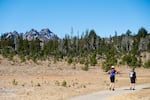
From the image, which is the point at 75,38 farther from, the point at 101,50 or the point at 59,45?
the point at 101,50

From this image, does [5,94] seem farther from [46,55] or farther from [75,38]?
[75,38]

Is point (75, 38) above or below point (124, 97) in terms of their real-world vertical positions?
above

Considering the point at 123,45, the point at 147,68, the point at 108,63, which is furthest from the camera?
the point at 123,45

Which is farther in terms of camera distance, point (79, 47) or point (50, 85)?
point (79, 47)

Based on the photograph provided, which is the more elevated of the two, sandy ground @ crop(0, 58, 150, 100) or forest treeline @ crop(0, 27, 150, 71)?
forest treeline @ crop(0, 27, 150, 71)

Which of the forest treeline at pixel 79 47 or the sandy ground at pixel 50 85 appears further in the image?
the forest treeline at pixel 79 47

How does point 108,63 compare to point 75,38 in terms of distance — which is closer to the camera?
point 108,63

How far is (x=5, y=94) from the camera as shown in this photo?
2331cm

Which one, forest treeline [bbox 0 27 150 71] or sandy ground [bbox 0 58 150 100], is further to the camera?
forest treeline [bbox 0 27 150 71]

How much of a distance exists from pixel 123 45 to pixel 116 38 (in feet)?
22.0

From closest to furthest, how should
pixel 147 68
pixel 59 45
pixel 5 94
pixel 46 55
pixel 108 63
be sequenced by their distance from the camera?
pixel 5 94 → pixel 108 63 → pixel 147 68 → pixel 46 55 → pixel 59 45

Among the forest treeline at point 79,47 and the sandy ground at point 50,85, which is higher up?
the forest treeline at point 79,47

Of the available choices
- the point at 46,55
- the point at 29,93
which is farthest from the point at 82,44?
the point at 29,93

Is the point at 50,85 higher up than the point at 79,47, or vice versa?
the point at 79,47
